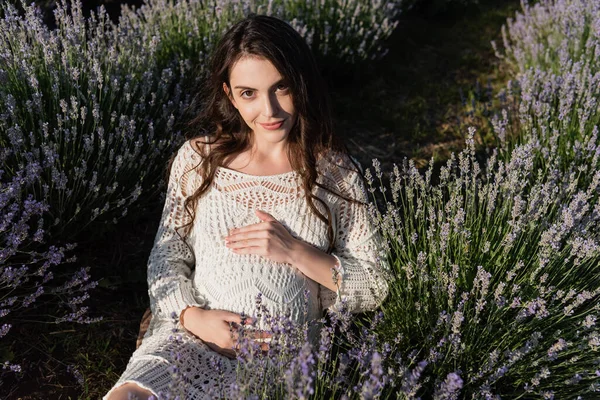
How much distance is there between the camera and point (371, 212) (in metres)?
2.15

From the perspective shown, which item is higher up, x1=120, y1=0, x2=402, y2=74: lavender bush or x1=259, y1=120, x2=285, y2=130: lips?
x1=120, y1=0, x2=402, y2=74: lavender bush

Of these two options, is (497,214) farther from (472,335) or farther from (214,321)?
(214,321)

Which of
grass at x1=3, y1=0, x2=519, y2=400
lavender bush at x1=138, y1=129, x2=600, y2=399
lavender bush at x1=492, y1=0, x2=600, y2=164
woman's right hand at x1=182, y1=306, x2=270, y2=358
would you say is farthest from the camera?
lavender bush at x1=492, y1=0, x2=600, y2=164

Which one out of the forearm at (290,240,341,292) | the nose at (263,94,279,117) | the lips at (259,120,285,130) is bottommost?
the forearm at (290,240,341,292)

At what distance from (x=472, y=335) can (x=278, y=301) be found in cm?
64

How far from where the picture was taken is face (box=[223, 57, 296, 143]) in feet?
6.80

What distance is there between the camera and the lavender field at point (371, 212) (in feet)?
6.07

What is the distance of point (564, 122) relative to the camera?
2920 millimetres

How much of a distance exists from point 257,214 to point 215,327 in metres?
0.44

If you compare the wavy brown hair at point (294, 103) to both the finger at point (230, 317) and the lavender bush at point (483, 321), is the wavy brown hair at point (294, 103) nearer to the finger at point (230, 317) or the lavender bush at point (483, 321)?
the lavender bush at point (483, 321)

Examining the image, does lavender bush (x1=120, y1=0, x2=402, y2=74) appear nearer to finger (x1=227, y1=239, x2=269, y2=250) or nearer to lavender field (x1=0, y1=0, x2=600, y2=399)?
lavender field (x1=0, y1=0, x2=600, y2=399)

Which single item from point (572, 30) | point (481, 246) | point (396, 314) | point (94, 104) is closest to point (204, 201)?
point (94, 104)

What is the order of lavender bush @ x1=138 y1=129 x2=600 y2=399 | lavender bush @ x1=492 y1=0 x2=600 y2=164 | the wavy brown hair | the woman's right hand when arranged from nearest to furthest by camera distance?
lavender bush @ x1=138 y1=129 x2=600 y2=399 < the woman's right hand < the wavy brown hair < lavender bush @ x1=492 y1=0 x2=600 y2=164

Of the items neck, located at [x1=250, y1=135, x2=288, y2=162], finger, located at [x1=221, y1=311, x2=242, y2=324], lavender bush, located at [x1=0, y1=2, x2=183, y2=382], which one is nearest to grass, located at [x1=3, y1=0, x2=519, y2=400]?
lavender bush, located at [x1=0, y1=2, x2=183, y2=382]
